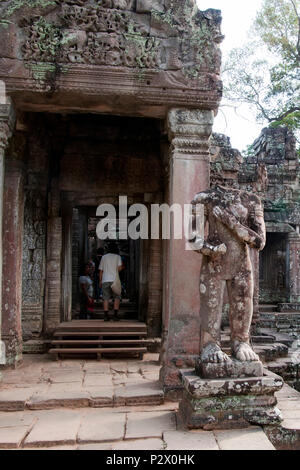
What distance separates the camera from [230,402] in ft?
13.9

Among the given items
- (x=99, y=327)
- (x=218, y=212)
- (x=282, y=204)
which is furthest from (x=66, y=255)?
Result: (x=282, y=204)

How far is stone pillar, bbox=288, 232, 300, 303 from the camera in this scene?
14.2 m

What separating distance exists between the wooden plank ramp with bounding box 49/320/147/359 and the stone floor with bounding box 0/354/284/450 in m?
0.27

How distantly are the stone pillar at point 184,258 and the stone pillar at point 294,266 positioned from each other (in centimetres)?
935

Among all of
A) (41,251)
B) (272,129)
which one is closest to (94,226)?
(272,129)

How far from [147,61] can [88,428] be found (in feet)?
13.5

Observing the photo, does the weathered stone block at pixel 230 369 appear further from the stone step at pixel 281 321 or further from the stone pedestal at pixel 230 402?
the stone step at pixel 281 321

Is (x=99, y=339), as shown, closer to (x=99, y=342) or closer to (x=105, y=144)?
(x=99, y=342)

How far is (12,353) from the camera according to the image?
6523 mm

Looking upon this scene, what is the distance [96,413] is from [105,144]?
4.80 meters

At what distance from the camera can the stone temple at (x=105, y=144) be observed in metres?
5.52

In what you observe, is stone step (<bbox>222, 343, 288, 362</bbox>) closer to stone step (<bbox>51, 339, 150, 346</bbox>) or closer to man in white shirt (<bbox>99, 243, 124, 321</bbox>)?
stone step (<bbox>51, 339, 150, 346</bbox>)

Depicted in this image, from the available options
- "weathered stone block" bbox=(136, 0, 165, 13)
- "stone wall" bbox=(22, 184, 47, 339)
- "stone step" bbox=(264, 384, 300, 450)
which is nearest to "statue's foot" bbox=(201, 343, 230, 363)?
"stone step" bbox=(264, 384, 300, 450)

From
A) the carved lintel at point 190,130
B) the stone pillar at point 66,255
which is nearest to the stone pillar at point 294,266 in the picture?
the stone pillar at point 66,255
